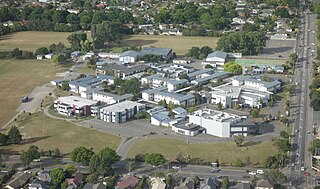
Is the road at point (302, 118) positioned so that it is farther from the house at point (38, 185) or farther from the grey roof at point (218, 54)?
the house at point (38, 185)

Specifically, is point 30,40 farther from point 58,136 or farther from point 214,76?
point 58,136

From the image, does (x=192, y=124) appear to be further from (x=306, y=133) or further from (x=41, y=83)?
(x=41, y=83)

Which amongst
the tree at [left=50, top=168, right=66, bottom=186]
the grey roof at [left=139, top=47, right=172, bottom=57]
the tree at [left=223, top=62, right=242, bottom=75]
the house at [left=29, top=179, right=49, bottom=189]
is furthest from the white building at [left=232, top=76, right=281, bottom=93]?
the house at [left=29, top=179, right=49, bottom=189]

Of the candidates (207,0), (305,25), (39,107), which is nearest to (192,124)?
(39,107)

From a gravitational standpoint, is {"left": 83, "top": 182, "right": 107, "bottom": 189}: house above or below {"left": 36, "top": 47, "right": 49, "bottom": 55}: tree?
below

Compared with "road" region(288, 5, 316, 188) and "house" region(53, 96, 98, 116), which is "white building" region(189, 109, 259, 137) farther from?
"house" region(53, 96, 98, 116)
